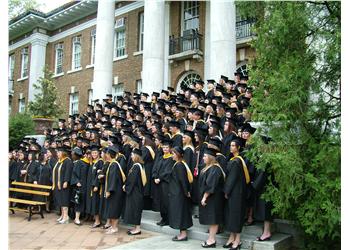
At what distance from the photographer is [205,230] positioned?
7.55 m

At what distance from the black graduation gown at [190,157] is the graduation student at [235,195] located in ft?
4.14

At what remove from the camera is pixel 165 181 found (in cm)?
809

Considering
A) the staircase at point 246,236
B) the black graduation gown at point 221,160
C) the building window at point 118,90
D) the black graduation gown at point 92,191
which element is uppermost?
the building window at point 118,90

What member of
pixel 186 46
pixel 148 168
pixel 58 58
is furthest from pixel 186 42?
pixel 58 58

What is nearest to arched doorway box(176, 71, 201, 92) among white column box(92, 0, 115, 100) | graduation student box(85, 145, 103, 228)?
white column box(92, 0, 115, 100)

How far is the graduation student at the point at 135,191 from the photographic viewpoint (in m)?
8.13

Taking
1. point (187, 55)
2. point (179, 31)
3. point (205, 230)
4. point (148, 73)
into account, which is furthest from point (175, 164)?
point (179, 31)

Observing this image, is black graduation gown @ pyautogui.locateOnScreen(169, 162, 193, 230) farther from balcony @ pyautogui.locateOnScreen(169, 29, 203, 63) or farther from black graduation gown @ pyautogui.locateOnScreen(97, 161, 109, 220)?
balcony @ pyautogui.locateOnScreen(169, 29, 203, 63)

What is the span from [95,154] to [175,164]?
2.81 metres

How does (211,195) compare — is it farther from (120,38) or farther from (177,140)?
(120,38)

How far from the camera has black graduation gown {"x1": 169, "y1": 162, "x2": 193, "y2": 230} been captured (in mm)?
7328

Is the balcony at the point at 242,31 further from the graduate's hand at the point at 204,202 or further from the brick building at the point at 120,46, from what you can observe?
the graduate's hand at the point at 204,202

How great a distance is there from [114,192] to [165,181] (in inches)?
53.9

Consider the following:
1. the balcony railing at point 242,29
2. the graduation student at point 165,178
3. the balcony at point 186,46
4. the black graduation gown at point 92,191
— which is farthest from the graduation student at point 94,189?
the balcony at point 186,46
